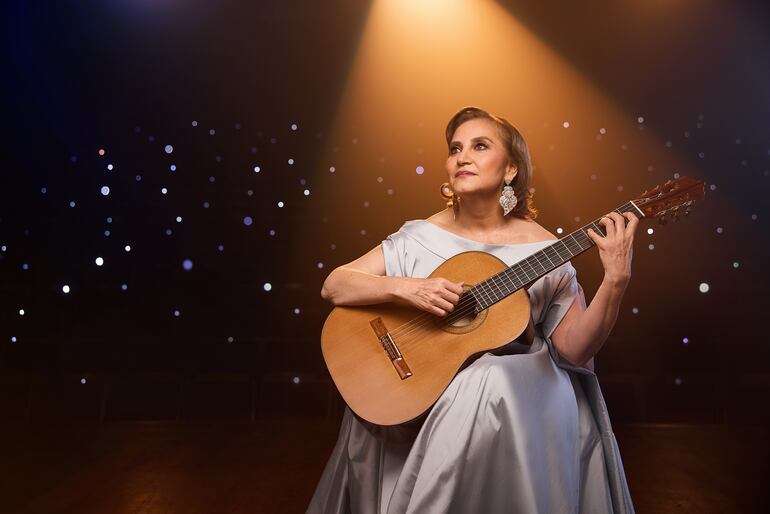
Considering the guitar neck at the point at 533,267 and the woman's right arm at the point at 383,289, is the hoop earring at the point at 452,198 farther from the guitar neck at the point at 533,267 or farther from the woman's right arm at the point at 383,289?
the guitar neck at the point at 533,267

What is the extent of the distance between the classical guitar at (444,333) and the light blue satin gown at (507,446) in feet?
0.16

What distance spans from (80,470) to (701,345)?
3666 mm

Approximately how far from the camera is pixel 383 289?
1.69m

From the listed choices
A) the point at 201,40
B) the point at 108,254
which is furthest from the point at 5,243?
the point at 201,40

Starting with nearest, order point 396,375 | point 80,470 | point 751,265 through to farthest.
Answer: point 396,375, point 80,470, point 751,265

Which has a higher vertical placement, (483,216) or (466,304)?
(483,216)

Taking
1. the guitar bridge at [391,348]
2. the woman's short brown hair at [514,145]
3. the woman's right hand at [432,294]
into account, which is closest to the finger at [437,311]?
the woman's right hand at [432,294]

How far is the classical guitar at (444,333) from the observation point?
1.53 meters

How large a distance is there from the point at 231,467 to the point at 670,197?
2.27 metres

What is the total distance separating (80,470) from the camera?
2.88 meters

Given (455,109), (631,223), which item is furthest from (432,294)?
(455,109)

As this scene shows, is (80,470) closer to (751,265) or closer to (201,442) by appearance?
(201,442)

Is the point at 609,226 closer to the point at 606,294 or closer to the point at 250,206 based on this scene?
the point at 606,294

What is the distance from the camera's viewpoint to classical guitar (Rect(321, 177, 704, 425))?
1532 millimetres
